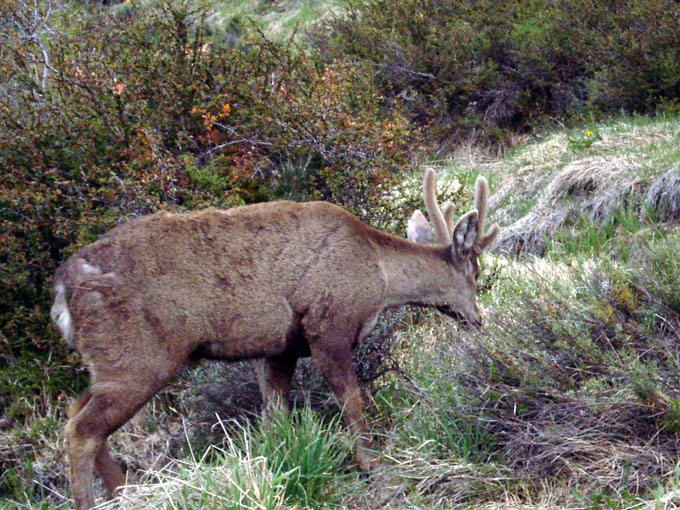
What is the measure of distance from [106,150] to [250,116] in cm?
131

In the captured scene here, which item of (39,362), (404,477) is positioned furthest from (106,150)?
(404,477)

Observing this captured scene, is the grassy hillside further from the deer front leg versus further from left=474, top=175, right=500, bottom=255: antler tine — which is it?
left=474, top=175, right=500, bottom=255: antler tine

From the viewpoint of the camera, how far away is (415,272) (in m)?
5.89

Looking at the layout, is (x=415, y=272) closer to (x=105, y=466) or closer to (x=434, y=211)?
(x=434, y=211)

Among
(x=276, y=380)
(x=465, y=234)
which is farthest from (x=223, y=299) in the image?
(x=465, y=234)

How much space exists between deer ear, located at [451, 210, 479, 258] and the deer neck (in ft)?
0.31

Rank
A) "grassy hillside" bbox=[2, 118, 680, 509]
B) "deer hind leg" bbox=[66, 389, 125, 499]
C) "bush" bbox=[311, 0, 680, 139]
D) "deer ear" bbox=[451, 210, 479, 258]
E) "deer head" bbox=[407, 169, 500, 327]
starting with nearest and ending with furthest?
"grassy hillside" bbox=[2, 118, 680, 509] → "deer hind leg" bbox=[66, 389, 125, 499] → "deer ear" bbox=[451, 210, 479, 258] → "deer head" bbox=[407, 169, 500, 327] → "bush" bbox=[311, 0, 680, 139]

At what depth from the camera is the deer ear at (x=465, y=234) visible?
5.91m

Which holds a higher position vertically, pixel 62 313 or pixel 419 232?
pixel 62 313

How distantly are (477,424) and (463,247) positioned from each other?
1.49 meters

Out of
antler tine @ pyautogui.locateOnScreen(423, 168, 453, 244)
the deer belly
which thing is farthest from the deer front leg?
antler tine @ pyautogui.locateOnScreen(423, 168, 453, 244)

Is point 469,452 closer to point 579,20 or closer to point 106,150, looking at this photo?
point 106,150

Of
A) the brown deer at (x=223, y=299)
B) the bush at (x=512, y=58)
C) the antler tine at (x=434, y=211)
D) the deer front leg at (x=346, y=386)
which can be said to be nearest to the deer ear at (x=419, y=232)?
the antler tine at (x=434, y=211)

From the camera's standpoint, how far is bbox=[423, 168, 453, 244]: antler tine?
6.14m
